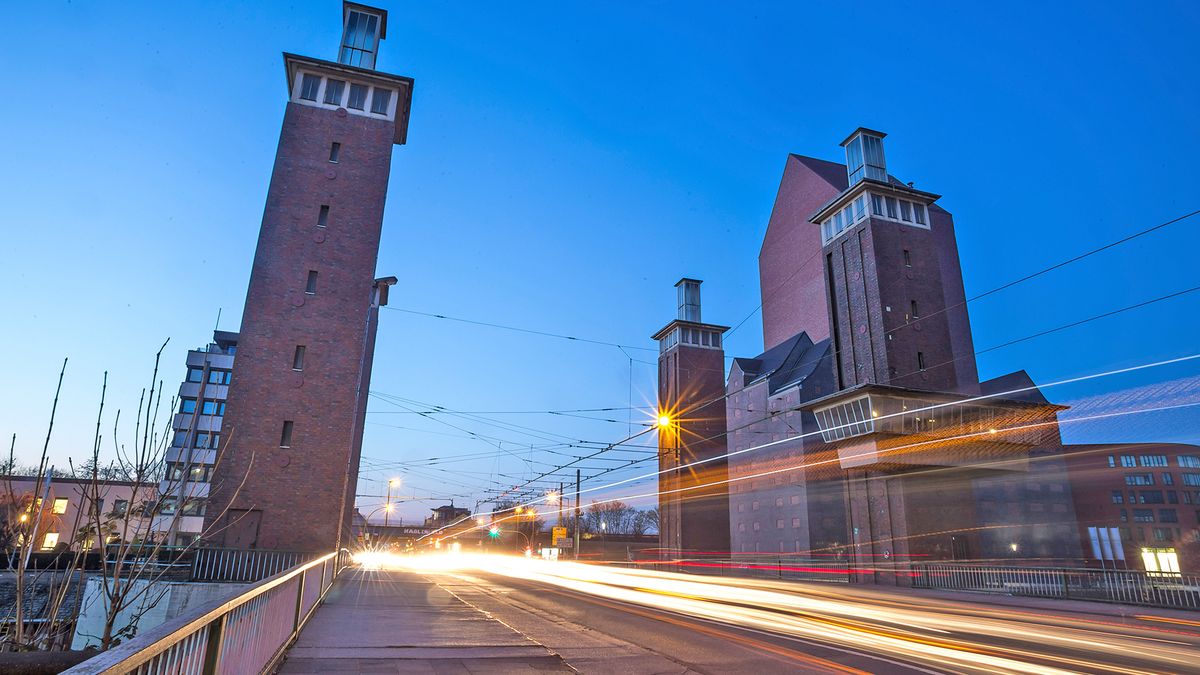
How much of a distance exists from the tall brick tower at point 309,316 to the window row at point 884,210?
2690 centimetres

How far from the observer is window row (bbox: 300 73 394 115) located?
114 feet

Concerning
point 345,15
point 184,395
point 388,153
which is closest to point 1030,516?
point 388,153

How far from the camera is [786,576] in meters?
42.9

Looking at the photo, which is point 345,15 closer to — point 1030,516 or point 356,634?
point 356,634

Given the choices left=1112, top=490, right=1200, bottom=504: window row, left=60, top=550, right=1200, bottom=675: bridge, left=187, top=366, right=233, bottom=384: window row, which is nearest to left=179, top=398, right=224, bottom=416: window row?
left=187, top=366, right=233, bottom=384: window row

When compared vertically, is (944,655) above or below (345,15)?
below

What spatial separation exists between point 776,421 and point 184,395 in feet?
190

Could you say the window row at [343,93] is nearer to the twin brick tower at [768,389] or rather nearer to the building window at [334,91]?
the building window at [334,91]

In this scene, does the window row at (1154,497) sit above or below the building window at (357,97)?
below

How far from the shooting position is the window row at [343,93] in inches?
1366

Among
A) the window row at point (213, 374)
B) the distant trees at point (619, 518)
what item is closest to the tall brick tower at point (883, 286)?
the window row at point (213, 374)

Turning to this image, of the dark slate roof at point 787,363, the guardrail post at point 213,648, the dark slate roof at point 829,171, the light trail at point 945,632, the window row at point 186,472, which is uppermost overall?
the dark slate roof at point 829,171

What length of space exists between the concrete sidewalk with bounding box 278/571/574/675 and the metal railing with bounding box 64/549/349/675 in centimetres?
52

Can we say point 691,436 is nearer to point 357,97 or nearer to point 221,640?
point 357,97
